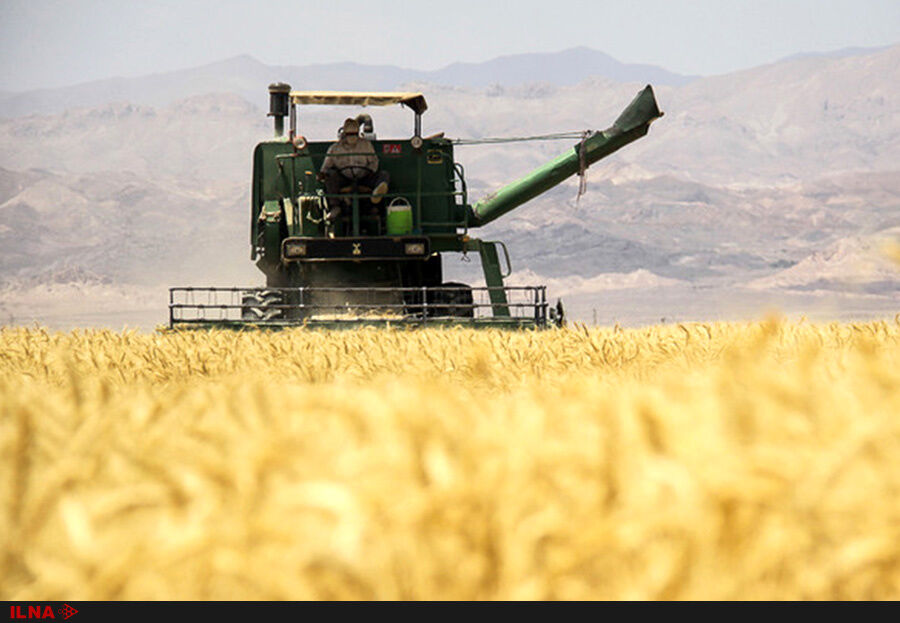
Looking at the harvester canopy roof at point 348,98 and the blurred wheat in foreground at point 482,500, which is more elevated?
the harvester canopy roof at point 348,98

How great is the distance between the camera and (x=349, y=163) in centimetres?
1416

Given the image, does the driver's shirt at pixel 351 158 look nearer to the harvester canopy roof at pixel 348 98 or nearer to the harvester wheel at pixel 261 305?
the harvester canopy roof at pixel 348 98

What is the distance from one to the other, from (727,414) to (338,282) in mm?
12916

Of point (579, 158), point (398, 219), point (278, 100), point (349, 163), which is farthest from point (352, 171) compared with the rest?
point (579, 158)

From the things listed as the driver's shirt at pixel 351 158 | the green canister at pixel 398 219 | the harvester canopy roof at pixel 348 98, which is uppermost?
the harvester canopy roof at pixel 348 98

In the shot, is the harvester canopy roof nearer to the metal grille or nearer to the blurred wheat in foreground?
the metal grille

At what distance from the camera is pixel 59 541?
5.51ft

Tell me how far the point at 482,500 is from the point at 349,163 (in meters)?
12.8

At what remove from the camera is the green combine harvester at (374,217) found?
1401cm

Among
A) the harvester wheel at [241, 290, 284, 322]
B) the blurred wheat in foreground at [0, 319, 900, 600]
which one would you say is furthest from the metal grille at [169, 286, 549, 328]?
the blurred wheat in foreground at [0, 319, 900, 600]

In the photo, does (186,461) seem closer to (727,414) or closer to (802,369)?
(727,414)
